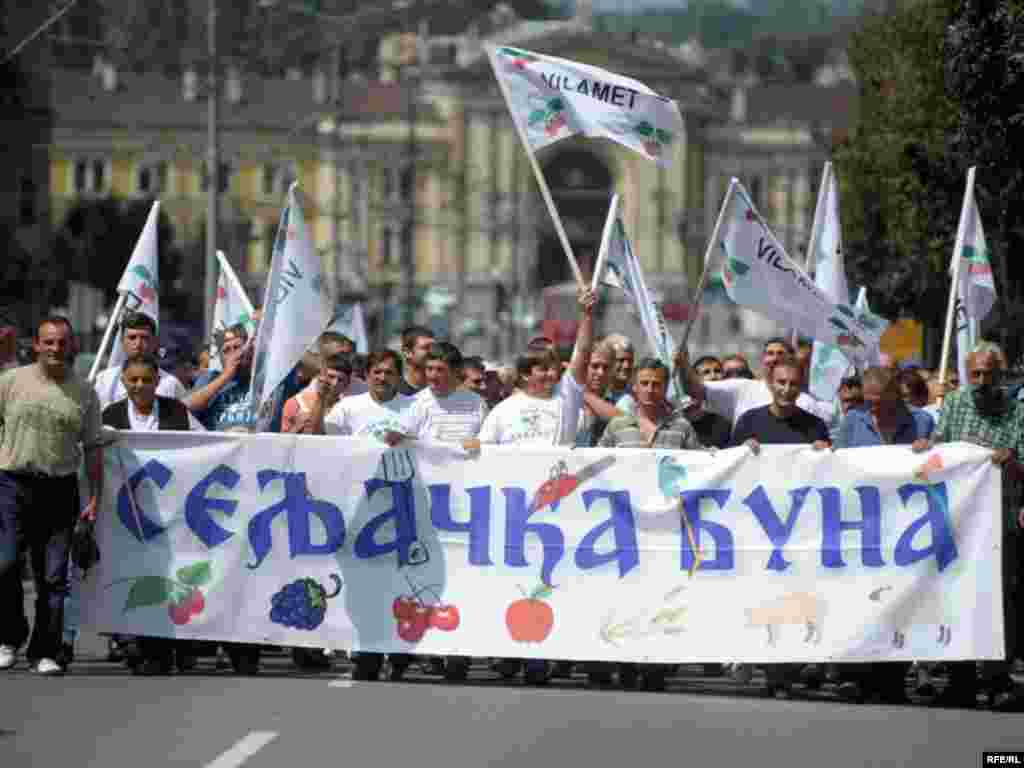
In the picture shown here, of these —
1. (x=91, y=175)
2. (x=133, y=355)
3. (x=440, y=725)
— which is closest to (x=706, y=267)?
(x=133, y=355)

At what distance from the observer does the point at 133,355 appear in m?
15.0

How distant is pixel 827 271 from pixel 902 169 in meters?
12.8

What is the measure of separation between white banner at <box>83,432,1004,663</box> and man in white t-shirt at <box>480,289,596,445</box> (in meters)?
0.33

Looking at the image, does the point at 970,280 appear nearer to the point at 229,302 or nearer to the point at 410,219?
the point at 229,302

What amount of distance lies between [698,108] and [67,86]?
38.9 meters

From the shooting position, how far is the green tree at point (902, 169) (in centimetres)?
2886

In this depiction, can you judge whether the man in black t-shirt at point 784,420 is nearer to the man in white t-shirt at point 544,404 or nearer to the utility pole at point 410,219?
the man in white t-shirt at point 544,404

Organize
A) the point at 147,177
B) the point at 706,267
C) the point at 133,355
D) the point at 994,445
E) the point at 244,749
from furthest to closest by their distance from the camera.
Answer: the point at 147,177, the point at 133,355, the point at 706,267, the point at 994,445, the point at 244,749

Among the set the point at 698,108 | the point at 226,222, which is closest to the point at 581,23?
the point at 698,108

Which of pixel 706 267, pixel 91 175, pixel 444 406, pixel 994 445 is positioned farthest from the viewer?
pixel 91 175

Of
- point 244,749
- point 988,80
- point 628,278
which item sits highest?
point 988,80

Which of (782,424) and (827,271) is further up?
(827,271)

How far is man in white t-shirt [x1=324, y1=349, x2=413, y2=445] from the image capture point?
1498cm

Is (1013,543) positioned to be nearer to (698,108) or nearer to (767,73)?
(698,108)
